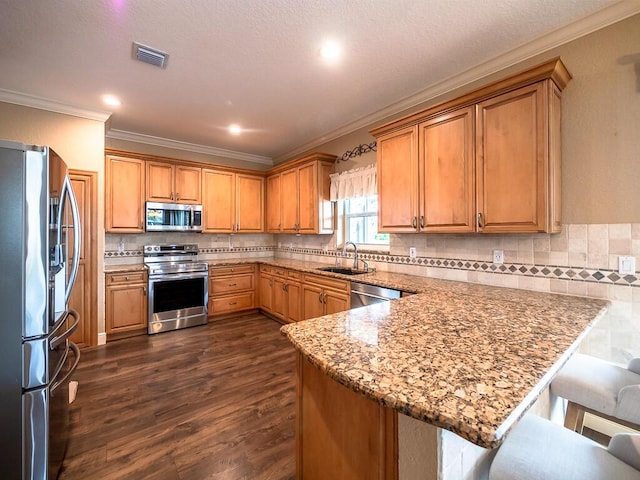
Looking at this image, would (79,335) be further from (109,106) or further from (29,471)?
(109,106)

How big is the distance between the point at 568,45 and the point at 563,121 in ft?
1.69

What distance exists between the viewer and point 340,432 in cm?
104

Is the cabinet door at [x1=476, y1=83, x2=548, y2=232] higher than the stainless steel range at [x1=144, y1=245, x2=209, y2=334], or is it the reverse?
the cabinet door at [x1=476, y1=83, x2=548, y2=232]

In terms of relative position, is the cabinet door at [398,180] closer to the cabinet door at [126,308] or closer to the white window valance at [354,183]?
the white window valance at [354,183]

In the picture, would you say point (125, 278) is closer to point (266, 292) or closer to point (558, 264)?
point (266, 292)

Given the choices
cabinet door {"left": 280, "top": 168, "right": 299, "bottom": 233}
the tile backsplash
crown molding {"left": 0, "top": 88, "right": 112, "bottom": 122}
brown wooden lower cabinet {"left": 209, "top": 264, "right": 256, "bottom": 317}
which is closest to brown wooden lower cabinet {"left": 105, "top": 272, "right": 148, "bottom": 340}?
brown wooden lower cabinet {"left": 209, "top": 264, "right": 256, "bottom": 317}

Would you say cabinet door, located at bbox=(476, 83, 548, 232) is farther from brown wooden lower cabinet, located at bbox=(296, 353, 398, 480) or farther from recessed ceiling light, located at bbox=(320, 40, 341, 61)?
brown wooden lower cabinet, located at bbox=(296, 353, 398, 480)

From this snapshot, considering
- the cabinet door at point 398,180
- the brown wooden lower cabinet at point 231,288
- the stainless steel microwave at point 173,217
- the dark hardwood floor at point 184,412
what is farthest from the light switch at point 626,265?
the stainless steel microwave at point 173,217

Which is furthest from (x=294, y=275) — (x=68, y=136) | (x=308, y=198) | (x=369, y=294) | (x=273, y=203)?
(x=68, y=136)

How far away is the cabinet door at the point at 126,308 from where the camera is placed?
3.50 metres

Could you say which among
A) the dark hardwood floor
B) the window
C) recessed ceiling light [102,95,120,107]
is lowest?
the dark hardwood floor

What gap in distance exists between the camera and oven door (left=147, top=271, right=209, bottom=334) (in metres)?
3.75

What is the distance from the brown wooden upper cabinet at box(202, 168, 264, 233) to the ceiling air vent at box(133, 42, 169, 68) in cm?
215

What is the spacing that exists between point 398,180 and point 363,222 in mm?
1124
